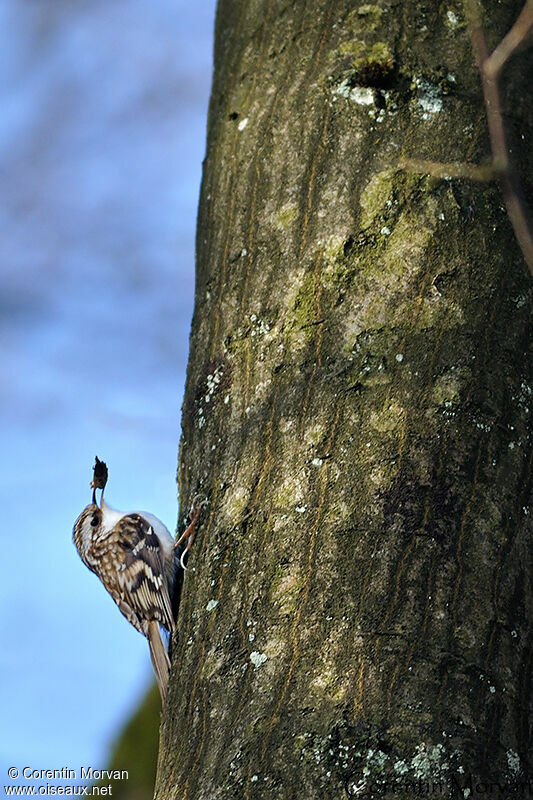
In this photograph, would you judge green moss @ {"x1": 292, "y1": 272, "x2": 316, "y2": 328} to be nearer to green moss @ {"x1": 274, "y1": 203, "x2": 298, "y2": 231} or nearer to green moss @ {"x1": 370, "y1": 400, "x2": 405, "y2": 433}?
green moss @ {"x1": 274, "y1": 203, "x2": 298, "y2": 231}

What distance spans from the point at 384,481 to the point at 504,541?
23 cm

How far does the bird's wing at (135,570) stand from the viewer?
258 centimetres

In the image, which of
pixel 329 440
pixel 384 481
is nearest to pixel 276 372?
pixel 329 440

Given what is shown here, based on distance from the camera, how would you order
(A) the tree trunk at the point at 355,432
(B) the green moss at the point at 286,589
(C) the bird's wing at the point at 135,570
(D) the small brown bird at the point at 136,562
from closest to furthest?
(A) the tree trunk at the point at 355,432, (B) the green moss at the point at 286,589, (D) the small brown bird at the point at 136,562, (C) the bird's wing at the point at 135,570

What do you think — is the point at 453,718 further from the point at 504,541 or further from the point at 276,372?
the point at 276,372

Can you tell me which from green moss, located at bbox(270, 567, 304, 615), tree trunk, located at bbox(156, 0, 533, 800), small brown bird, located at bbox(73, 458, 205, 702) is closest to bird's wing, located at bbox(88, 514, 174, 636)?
small brown bird, located at bbox(73, 458, 205, 702)

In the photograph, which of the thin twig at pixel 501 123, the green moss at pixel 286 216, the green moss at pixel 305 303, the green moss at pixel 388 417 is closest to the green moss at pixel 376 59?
the thin twig at pixel 501 123

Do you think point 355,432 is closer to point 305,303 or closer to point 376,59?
point 305,303

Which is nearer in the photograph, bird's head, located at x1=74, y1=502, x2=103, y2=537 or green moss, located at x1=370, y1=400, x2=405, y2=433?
green moss, located at x1=370, y1=400, x2=405, y2=433

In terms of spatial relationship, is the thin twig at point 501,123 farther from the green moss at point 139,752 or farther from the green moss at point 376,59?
the green moss at point 139,752

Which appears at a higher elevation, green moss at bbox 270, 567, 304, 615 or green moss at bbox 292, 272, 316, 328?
green moss at bbox 292, 272, 316, 328

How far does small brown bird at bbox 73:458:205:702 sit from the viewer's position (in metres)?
2.41

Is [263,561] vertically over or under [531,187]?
under

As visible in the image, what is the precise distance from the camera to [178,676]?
1.69m
